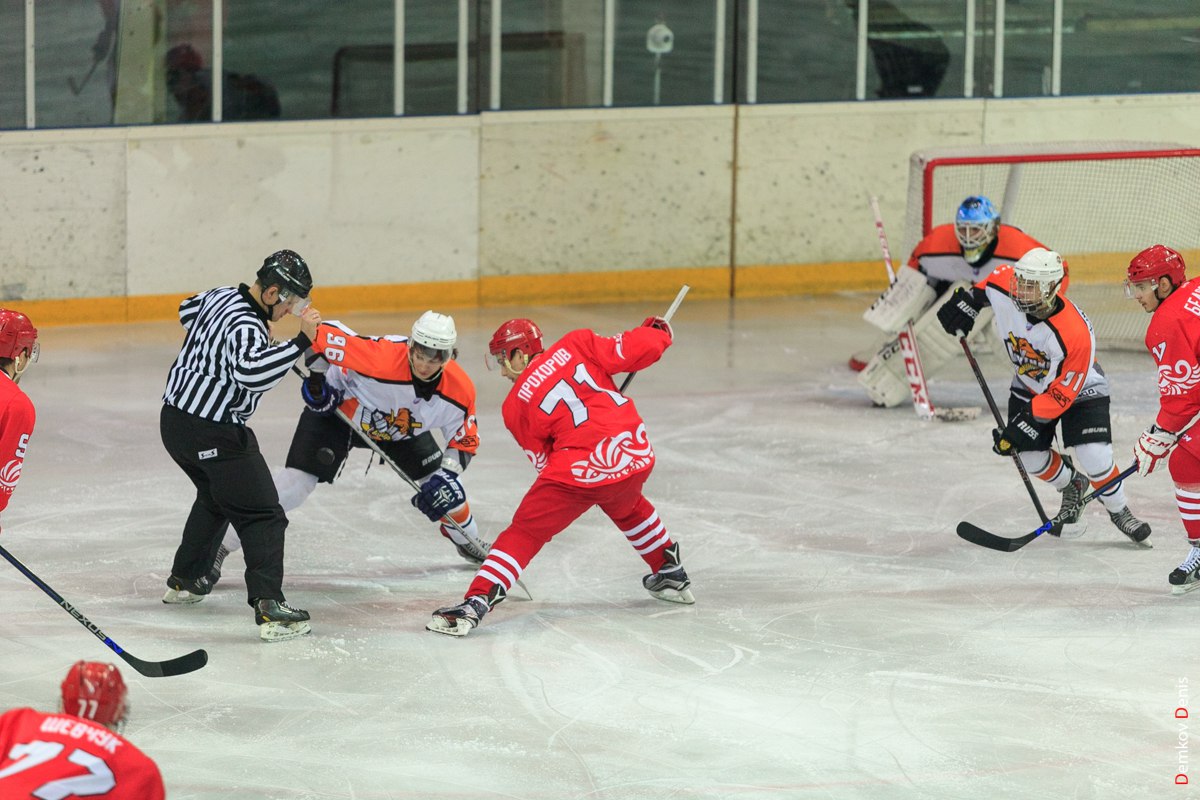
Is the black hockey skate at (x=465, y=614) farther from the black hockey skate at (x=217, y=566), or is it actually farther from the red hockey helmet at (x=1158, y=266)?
the red hockey helmet at (x=1158, y=266)

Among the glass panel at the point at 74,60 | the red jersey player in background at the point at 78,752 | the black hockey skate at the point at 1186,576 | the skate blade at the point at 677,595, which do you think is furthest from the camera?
the glass panel at the point at 74,60

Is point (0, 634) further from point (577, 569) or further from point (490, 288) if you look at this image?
point (490, 288)

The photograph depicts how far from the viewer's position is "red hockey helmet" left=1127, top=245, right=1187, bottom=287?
16.7ft

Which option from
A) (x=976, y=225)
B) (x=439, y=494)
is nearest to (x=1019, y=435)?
(x=976, y=225)

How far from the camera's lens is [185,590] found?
4.92 metres

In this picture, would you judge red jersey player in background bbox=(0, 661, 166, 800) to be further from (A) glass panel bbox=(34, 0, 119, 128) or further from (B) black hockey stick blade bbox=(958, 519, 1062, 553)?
(A) glass panel bbox=(34, 0, 119, 128)

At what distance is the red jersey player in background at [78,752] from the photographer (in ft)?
8.83

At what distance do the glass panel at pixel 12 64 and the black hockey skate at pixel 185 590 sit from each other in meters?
4.41

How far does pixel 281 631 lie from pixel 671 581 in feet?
3.60

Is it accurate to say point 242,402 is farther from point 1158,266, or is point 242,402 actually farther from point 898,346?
point 898,346

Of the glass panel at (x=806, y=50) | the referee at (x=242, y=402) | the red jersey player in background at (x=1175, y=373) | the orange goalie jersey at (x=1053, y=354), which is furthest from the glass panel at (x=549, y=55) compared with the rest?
the referee at (x=242, y=402)

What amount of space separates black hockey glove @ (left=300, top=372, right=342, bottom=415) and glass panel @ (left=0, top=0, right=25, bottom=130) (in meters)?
4.37

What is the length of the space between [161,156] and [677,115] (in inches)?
112

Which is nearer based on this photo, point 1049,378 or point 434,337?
point 434,337
